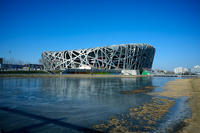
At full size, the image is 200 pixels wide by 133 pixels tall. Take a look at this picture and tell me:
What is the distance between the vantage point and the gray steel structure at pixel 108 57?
262ft

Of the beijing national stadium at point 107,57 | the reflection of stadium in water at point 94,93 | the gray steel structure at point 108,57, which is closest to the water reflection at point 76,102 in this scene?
the reflection of stadium in water at point 94,93

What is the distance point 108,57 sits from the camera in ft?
264

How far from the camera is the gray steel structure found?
7981 cm

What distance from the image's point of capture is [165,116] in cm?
827

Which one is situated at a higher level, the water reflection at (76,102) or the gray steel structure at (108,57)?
the gray steel structure at (108,57)

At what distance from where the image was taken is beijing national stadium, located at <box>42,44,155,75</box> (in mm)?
79750

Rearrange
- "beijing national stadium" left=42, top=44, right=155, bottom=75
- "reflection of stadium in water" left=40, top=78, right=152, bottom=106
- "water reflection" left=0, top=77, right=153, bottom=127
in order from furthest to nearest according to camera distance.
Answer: "beijing national stadium" left=42, top=44, right=155, bottom=75 < "reflection of stadium in water" left=40, top=78, right=152, bottom=106 < "water reflection" left=0, top=77, right=153, bottom=127

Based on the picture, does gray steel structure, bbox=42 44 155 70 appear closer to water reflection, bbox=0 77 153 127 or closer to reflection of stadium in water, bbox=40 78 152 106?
reflection of stadium in water, bbox=40 78 152 106

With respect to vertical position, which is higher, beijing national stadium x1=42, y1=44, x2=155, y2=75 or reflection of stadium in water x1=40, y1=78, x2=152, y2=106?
beijing national stadium x1=42, y1=44, x2=155, y2=75

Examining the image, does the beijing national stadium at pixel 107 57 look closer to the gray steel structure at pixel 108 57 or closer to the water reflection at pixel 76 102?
the gray steel structure at pixel 108 57

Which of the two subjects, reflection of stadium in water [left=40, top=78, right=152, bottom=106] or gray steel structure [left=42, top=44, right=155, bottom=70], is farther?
gray steel structure [left=42, top=44, right=155, bottom=70]

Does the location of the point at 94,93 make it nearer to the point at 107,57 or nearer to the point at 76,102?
the point at 76,102

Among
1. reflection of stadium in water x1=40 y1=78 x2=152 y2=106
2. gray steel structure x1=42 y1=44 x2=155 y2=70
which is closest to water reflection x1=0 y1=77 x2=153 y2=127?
reflection of stadium in water x1=40 y1=78 x2=152 y2=106

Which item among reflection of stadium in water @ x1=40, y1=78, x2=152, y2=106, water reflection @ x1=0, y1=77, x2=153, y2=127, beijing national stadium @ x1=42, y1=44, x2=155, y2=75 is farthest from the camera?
beijing national stadium @ x1=42, y1=44, x2=155, y2=75
